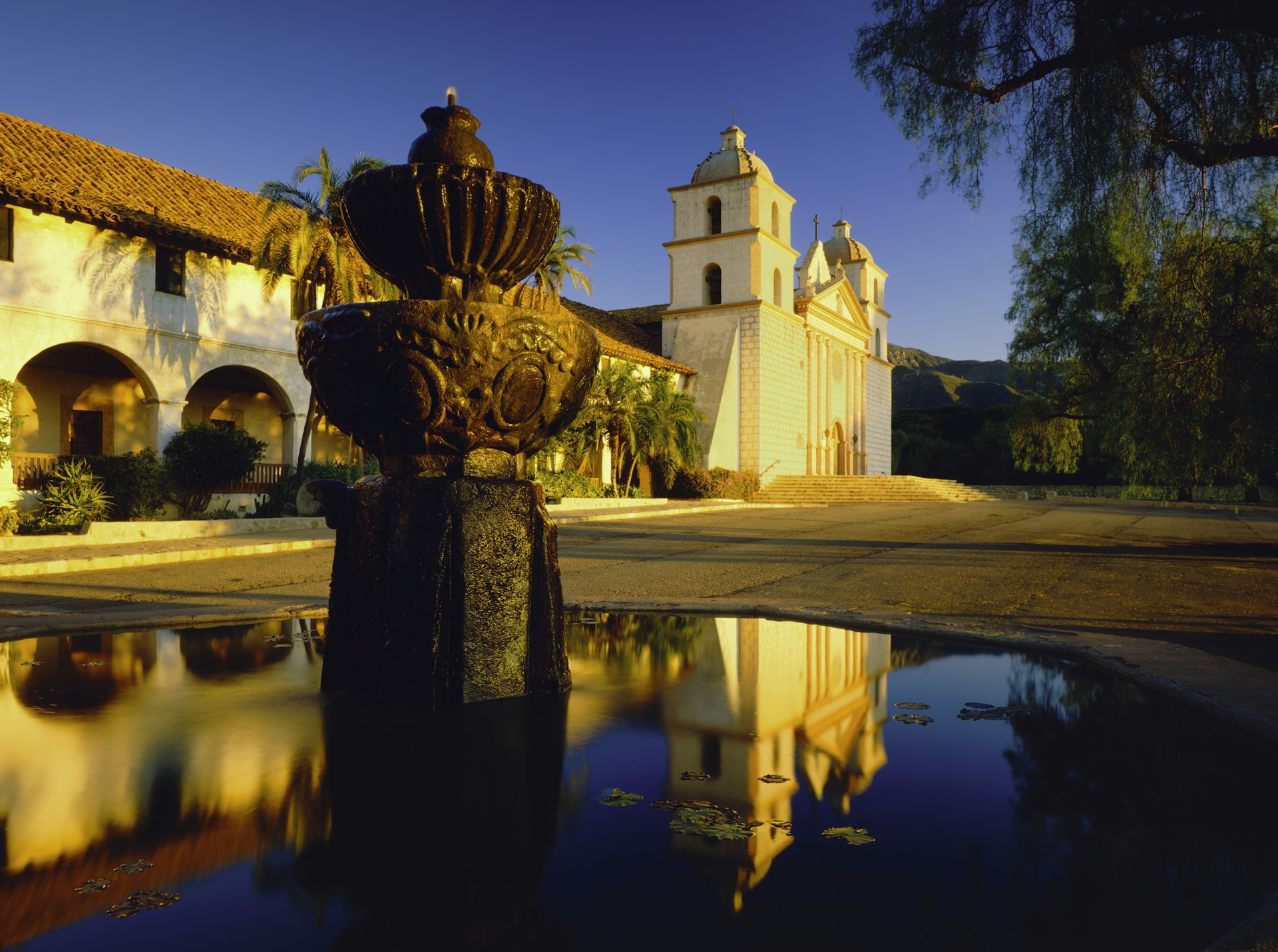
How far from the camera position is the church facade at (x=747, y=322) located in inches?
1244

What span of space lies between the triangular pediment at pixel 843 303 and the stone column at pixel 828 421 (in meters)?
1.69

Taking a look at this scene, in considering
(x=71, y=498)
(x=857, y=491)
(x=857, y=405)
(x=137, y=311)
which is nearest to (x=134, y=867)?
(x=71, y=498)

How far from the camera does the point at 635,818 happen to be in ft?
6.81

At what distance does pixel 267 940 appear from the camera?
5.00 feet

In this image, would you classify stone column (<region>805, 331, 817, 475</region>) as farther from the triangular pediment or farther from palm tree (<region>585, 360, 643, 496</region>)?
palm tree (<region>585, 360, 643, 496</region>)

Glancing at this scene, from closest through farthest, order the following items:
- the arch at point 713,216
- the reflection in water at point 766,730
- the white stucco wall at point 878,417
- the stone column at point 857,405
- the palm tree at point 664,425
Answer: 1. the reflection in water at point 766,730
2. the palm tree at point 664,425
3. the arch at point 713,216
4. the stone column at point 857,405
5. the white stucco wall at point 878,417

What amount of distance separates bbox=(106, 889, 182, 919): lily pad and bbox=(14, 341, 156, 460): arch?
1646 centimetres

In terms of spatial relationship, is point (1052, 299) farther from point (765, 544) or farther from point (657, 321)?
point (657, 321)

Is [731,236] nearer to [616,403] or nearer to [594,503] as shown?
[616,403]

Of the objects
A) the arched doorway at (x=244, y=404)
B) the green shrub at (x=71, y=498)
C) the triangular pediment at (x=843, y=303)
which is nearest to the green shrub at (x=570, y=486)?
the arched doorway at (x=244, y=404)

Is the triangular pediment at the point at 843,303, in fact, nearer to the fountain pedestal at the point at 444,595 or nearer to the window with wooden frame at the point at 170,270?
the window with wooden frame at the point at 170,270

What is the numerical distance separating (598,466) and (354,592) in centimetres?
2410

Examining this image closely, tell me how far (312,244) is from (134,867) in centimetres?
1589

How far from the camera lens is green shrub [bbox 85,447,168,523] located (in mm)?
14562
